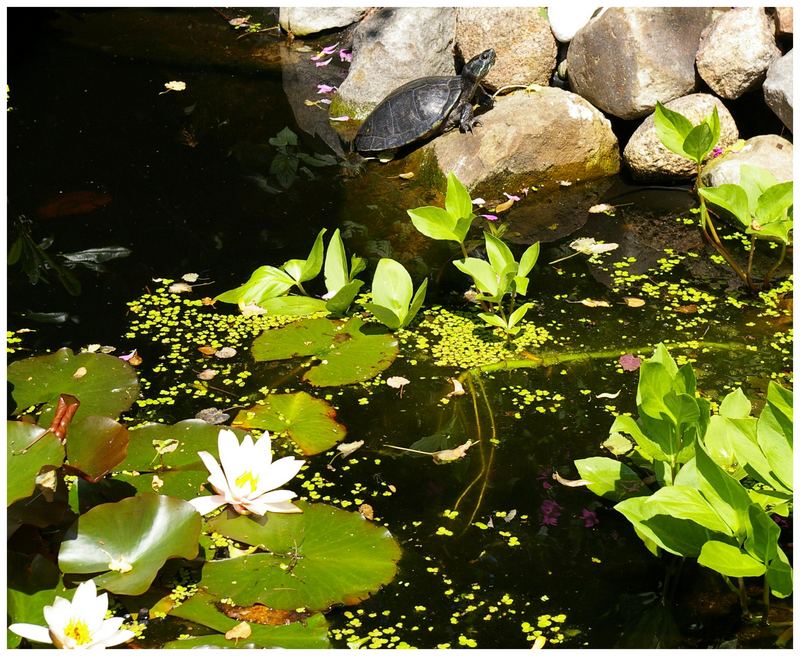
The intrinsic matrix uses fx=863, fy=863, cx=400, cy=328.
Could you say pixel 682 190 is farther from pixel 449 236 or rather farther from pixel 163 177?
pixel 163 177

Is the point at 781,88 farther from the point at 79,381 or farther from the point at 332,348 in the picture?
the point at 79,381

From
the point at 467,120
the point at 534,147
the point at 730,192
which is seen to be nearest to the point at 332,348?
the point at 730,192

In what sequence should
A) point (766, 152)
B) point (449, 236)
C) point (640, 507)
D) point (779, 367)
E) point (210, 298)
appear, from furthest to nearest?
point (766, 152) → point (210, 298) → point (449, 236) → point (779, 367) → point (640, 507)

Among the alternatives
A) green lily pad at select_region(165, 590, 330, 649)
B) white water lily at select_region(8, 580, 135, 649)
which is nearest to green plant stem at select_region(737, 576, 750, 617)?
green lily pad at select_region(165, 590, 330, 649)

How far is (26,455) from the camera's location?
181cm

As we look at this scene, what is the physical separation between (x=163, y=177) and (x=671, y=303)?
2618mm

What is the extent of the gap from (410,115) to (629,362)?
7.72ft

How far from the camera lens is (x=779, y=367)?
2805 millimetres

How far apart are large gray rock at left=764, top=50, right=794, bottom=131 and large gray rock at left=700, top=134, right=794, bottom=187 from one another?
4.3 inches

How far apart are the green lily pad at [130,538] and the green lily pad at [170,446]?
0.39 meters

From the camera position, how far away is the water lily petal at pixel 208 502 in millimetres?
1977

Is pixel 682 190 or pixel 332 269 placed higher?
pixel 332 269

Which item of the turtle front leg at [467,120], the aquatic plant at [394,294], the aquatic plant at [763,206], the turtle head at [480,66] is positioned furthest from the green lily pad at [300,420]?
the turtle head at [480,66]

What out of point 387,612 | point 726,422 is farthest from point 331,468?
point 726,422
